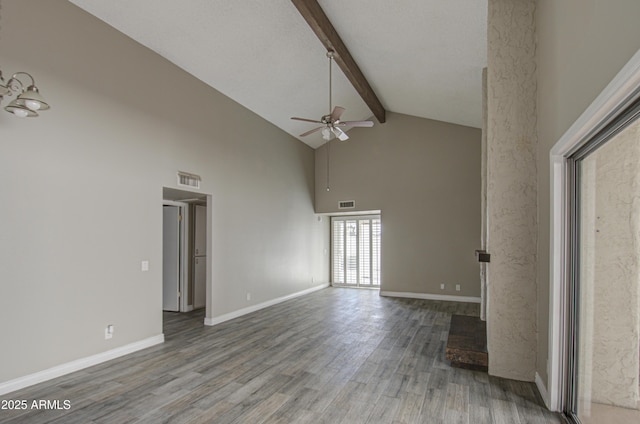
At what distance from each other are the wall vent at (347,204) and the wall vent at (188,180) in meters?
4.35

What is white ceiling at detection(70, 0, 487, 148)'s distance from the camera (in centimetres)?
404

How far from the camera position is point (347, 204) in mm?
8906

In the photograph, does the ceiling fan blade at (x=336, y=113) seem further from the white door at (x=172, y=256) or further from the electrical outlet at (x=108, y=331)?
the electrical outlet at (x=108, y=331)

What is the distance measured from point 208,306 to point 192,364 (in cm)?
184

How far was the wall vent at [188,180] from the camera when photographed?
201 inches

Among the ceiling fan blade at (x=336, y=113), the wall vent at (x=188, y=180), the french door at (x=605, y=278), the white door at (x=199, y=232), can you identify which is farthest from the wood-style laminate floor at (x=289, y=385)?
the ceiling fan blade at (x=336, y=113)

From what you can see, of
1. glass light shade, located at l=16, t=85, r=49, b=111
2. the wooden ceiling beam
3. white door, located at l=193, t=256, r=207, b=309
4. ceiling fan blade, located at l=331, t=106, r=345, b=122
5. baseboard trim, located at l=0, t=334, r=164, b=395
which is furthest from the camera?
white door, located at l=193, t=256, r=207, b=309

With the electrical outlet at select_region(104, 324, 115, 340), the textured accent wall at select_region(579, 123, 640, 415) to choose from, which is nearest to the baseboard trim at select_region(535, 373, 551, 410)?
the textured accent wall at select_region(579, 123, 640, 415)

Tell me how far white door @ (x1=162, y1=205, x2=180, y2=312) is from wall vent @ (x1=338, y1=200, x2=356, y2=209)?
13.5 feet

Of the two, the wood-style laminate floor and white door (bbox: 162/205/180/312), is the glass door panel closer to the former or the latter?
the wood-style laminate floor

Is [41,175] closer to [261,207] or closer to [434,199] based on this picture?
[261,207]

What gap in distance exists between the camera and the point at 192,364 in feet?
12.7

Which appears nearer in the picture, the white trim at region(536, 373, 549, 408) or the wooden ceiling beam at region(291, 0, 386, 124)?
the white trim at region(536, 373, 549, 408)

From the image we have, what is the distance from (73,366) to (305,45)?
5.18 metres
